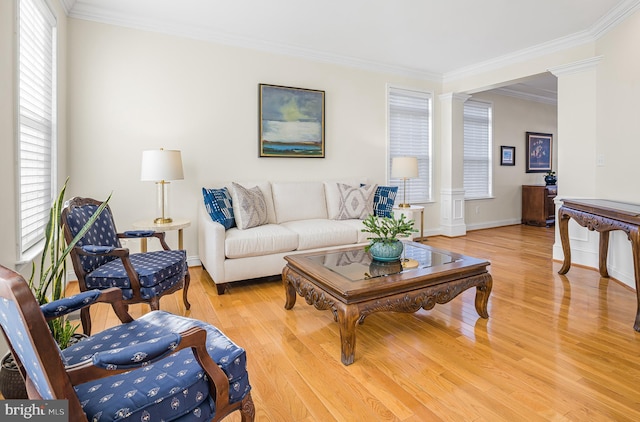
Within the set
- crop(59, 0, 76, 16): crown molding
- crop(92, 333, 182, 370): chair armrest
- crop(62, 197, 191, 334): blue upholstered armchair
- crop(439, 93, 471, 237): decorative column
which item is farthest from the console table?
crop(59, 0, 76, 16): crown molding

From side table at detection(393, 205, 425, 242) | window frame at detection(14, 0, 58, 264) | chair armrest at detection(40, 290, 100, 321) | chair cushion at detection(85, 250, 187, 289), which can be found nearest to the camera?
chair armrest at detection(40, 290, 100, 321)

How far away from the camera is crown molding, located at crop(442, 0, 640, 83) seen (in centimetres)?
333

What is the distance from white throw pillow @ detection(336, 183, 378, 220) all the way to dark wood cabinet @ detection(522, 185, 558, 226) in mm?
4228

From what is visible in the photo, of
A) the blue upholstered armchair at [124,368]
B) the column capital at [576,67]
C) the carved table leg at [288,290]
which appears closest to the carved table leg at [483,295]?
the carved table leg at [288,290]

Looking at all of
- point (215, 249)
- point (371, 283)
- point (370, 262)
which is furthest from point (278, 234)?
point (371, 283)

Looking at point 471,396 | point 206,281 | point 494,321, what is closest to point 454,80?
point 494,321

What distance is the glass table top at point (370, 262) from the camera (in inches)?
89.8

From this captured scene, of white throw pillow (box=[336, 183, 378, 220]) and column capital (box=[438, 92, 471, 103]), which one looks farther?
column capital (box=[438, 92, 471, 103])

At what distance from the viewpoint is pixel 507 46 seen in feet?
14.6

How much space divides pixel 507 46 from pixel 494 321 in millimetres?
3584

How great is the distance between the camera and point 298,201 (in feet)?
13.8

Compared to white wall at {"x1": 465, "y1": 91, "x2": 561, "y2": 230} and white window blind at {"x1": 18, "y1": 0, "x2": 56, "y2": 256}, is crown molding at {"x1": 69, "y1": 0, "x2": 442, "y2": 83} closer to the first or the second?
white window blind at {"x1": 18, "y1": 0, "x2": 56, "y2": 256}

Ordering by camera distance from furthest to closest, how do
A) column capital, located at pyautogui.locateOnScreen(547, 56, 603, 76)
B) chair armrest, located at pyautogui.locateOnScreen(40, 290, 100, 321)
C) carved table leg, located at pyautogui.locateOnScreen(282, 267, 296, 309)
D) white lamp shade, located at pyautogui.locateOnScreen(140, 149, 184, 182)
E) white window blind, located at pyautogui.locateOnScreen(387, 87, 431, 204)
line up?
white window blind, located at pyautogui.locateOnScreen(387, 87, 431, 204) < column capital, located at pyautogui.locateOnScreen(547, 56, 603, 76) < white lamp shade, located at pyautogui.locateOnScreen(140, 149, 184, 182) < carved table leg, located at pyautogui.locateOnScreen(282, 267, 296, 309) < chair armrest, located at pyautogui.locateOnScreen(40, 290, 100, 321)

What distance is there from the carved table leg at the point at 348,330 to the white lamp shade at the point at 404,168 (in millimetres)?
3270
